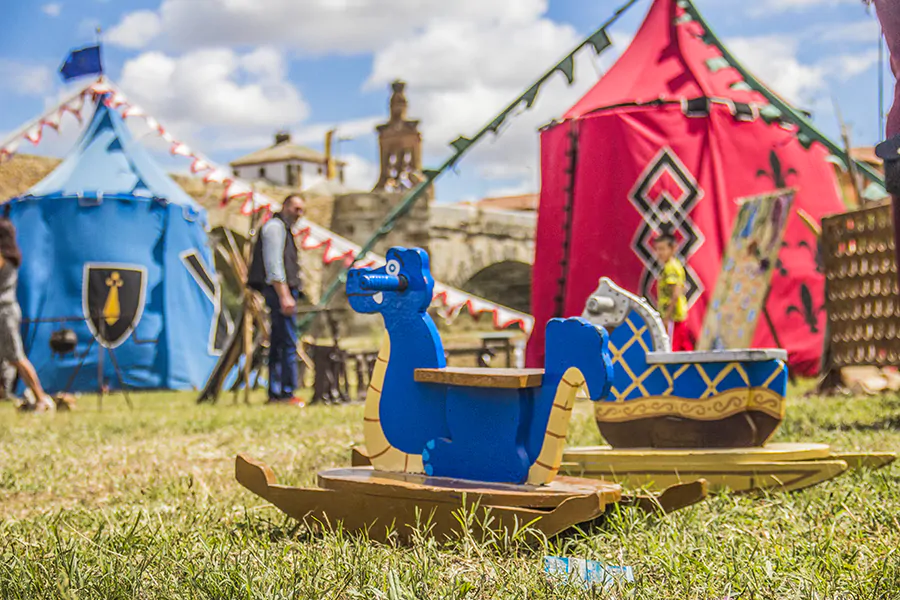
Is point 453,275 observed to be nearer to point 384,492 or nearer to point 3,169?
point 3,169

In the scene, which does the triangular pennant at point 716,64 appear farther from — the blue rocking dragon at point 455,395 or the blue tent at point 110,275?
the blue rocking dragon at point 455,395

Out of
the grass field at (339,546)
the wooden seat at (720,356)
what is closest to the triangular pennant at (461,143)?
the grass field at (339,546)

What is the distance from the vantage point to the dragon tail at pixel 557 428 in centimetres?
255

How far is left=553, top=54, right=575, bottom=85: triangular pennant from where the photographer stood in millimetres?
8227

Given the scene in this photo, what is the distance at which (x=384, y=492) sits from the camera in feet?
8.58

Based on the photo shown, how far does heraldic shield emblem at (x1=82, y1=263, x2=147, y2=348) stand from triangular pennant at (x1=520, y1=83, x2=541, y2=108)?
15.3 ft

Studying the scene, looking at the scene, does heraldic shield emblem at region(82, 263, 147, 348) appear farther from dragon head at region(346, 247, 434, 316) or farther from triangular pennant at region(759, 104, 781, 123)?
dragon head at region(346, 247, 434, 316)

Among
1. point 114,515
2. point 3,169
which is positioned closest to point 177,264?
point 3,169

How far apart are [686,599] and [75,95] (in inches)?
438

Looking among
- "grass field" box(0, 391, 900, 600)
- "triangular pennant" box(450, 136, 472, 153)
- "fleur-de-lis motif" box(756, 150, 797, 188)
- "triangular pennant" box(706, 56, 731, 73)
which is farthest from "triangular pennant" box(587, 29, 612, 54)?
"grass field" box(0, 391, 900, 600)

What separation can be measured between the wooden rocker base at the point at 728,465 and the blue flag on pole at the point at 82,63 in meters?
9.80

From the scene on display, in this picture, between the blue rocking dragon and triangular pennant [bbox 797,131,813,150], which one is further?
triangular pennant [bbox 797,131,813,150]

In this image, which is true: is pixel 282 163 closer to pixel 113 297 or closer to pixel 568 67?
pixel 113 297

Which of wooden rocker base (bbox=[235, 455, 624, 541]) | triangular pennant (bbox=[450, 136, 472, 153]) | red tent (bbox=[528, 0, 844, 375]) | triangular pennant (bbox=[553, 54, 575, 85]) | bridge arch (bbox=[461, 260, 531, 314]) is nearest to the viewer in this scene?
wooden rocker base (bbox=[235, 455, 624, 541])
